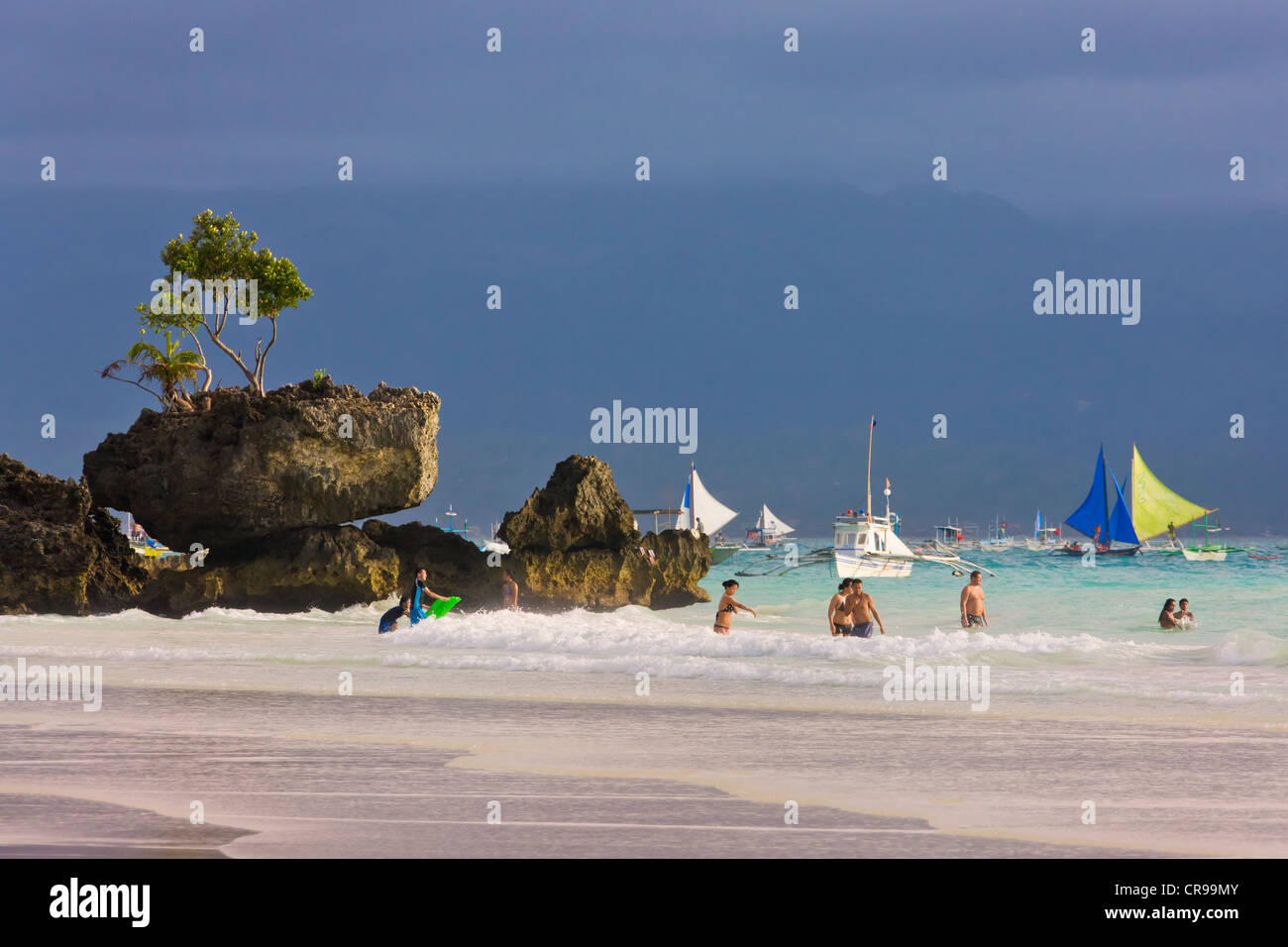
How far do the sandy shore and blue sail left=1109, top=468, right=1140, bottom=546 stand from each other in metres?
92.1

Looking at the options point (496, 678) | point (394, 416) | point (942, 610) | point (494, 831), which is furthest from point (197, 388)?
point (494, 831)

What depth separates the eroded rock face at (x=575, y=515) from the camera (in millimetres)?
37500

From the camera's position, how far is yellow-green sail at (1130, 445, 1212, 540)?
89250 mm

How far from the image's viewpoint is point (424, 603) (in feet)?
94.2

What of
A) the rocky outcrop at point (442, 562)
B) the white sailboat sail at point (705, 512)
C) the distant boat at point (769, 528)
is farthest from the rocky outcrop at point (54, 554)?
the distant boat at point (769, 528)

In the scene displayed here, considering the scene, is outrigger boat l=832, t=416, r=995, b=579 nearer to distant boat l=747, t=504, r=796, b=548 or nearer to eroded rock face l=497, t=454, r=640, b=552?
eroded rock face l=497, t=454, r=640, b=552

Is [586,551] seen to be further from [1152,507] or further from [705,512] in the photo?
[1152,507]

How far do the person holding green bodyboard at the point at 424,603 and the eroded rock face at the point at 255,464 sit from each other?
6838mm

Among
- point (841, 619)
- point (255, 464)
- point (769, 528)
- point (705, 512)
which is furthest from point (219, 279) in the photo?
point (769, 528)

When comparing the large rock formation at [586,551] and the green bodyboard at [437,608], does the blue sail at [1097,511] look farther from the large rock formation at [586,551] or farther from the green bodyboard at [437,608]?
the green bodyboard at [437,608]

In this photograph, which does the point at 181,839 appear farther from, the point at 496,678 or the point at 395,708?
the point at 496,678

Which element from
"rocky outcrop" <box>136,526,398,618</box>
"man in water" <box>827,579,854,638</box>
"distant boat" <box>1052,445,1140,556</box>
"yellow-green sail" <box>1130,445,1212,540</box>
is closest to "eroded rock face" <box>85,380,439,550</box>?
"rocky outcrop" <box>136,526,398,618</box>

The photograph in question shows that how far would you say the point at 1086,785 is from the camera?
9766mm

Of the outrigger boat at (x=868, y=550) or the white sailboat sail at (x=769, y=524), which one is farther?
the white sailboat sail at (x=769, y=524)
